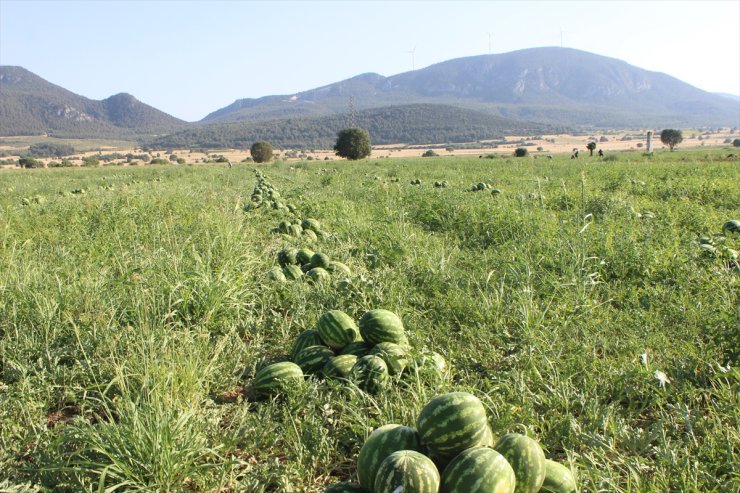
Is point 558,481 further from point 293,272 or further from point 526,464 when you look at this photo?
point 293,272

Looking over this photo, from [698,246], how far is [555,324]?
295 cm

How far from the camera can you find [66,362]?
3863 mm

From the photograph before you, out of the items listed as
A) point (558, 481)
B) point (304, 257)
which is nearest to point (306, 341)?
point (558, 481)

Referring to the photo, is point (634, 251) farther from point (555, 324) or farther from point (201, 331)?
point (201, 331)

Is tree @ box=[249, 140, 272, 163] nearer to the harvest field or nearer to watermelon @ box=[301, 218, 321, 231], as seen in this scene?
watermelon @ box=[301, 218, 321, 231]

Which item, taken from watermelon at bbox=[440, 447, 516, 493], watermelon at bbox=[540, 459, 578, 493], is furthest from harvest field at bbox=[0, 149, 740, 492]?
watermelon at bbox=[440, 447, 516, 493]

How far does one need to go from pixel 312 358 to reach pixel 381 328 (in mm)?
590

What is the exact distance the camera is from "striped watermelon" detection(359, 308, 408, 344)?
3797 mm

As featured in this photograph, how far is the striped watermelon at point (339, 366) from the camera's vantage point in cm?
359

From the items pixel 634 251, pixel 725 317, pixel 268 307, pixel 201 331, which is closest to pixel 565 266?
pixel 634 251

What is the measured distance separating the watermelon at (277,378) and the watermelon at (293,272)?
2.18m

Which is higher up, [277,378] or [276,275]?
[276,275]

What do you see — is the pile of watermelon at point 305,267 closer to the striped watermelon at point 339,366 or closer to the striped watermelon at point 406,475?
the striped watermelon at point 339,366

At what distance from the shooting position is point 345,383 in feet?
11.6
